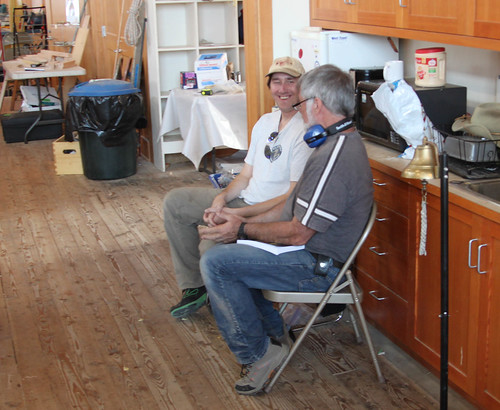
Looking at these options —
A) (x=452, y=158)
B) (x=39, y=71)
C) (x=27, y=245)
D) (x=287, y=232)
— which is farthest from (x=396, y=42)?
(x=39, y=71)

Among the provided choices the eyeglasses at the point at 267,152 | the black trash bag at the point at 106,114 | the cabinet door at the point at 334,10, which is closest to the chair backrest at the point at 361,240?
the eyeglasses at the point at 267,152

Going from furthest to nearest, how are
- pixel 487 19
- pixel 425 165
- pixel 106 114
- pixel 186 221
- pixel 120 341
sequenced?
pixel 106 114
pixel 186 221
pixel 120 341
pixel 487 19
pixel 425 165

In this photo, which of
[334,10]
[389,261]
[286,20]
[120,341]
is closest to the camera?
[389,261]

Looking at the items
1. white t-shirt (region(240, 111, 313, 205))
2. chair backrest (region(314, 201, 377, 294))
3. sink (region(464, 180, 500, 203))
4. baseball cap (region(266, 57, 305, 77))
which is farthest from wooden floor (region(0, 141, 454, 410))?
baseball cap (region(266, 57, 305, 77))

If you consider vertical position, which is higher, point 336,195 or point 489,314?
point 336,195

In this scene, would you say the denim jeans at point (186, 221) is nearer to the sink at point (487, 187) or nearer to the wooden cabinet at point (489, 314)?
the sink at point (487, 187)

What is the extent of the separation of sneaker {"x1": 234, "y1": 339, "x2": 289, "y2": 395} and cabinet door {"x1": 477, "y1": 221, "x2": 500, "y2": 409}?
77 cm

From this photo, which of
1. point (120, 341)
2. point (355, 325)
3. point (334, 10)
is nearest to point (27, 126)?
point (334, 10)

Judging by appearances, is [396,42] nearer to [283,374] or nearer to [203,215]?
[203,215]

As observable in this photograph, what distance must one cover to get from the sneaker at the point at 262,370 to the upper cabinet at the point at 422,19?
1.40m

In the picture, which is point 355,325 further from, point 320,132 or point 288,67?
point 288,67

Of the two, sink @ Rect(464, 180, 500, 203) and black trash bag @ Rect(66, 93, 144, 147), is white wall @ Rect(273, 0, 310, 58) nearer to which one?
sink @ Rect(464, 180, 500, 203)

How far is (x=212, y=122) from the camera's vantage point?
19.5 feet

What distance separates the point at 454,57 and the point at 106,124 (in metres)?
3.38
